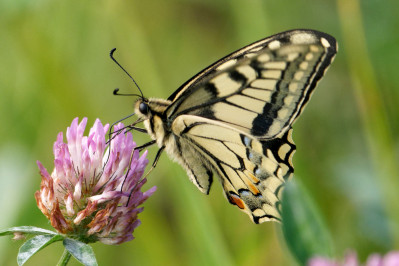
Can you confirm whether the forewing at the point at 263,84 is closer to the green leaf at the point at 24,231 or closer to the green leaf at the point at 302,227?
the green leaf at the point at 302,227

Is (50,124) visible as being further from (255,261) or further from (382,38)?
(382,38)

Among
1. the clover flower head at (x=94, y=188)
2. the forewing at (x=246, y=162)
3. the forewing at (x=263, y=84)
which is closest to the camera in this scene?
the clover flower head at (x=94, y=188)

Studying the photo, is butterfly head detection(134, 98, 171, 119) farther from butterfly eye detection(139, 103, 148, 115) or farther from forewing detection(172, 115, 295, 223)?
forewing detection(172, 115, 295, 223)

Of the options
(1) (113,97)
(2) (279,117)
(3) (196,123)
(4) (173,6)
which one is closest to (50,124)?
(1) (113,97)

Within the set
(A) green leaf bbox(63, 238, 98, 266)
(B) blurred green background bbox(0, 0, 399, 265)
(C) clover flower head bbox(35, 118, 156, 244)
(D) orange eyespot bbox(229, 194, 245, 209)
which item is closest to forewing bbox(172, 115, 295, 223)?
(D) orange eyespot bbox(229, 194, 245, 209)

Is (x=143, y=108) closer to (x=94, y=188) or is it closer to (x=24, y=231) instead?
(x=94, y=188)

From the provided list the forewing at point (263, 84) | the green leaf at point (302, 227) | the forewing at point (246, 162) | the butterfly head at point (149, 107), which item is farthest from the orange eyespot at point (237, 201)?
the green leaf at point (302, 227)

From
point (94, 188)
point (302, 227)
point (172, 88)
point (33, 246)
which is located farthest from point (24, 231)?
point (172, 88)
